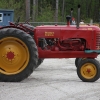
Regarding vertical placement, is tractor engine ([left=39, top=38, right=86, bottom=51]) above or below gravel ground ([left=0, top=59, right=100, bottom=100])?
above

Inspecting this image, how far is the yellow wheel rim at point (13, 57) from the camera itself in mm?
8992

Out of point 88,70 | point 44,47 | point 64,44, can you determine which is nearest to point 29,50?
point 44,47

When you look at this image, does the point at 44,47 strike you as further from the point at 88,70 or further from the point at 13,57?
the point at 88,70

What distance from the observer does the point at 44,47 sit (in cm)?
945

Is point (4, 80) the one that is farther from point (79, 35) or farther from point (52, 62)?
point (52, 62)

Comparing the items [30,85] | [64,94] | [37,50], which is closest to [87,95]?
[64,94]

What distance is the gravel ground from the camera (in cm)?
714

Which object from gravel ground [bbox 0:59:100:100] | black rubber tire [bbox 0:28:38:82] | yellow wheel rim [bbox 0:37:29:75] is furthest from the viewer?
yellow wheel rim [bbox 0:37:29:75]

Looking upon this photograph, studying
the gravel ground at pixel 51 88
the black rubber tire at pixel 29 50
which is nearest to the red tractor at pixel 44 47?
the black rubber tire at pixel 29 50

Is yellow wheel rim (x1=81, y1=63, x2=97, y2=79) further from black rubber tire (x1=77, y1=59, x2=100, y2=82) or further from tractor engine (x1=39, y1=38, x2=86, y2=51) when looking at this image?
tractor engine (x1=39, y1=38, x2=86, y2=51)

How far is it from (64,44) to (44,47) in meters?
0.53

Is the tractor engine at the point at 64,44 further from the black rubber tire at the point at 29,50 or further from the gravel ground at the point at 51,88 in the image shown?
the gravel ground at the point at 51,88

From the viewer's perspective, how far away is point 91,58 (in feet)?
30.5

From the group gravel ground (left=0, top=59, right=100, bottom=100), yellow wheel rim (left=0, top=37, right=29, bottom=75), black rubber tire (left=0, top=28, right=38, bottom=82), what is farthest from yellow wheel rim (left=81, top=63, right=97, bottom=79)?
yellow wheel rim (left=0, top=37, right=29, bottom=75)
